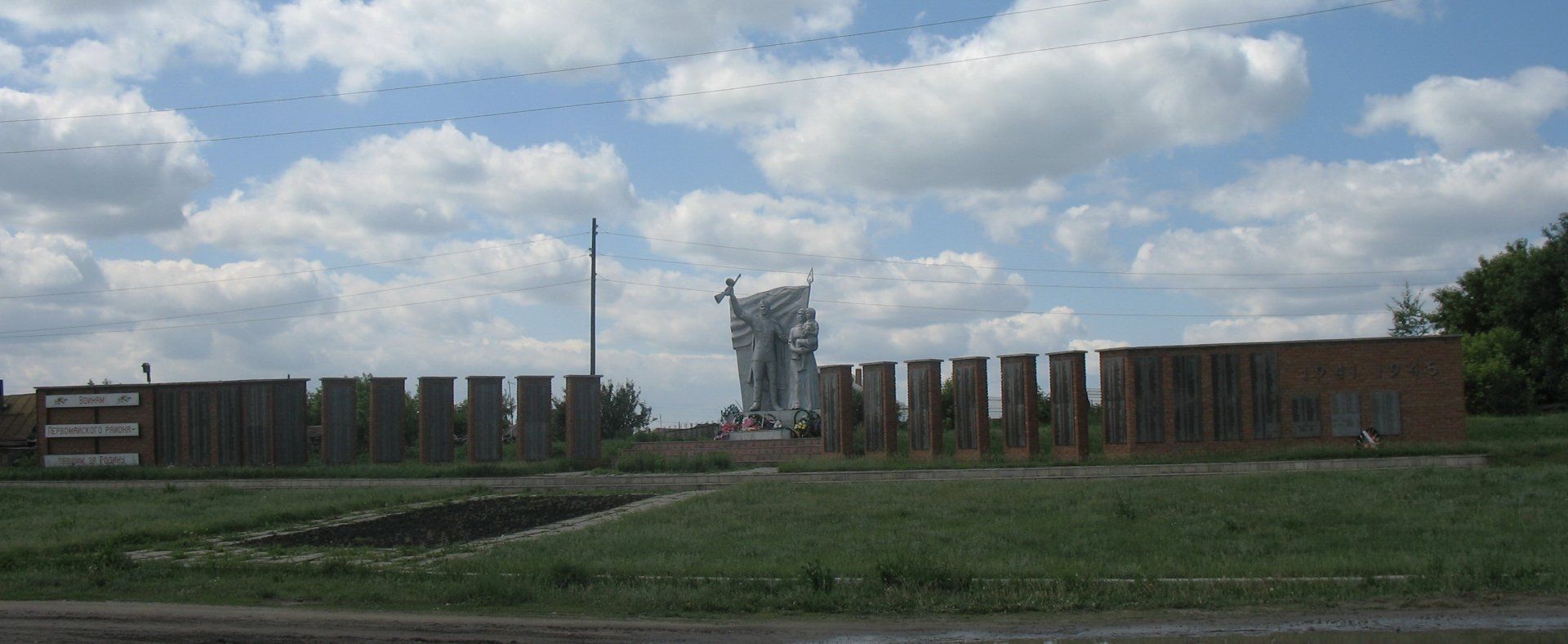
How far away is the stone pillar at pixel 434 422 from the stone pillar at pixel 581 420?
10.7ft

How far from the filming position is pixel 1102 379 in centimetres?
2877

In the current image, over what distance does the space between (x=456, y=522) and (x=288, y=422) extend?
17451 millimetres

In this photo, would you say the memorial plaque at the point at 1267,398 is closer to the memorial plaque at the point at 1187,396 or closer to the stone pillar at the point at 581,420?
the memorial plaque at the point at 1187,396

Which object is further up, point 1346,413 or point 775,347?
point 775,347

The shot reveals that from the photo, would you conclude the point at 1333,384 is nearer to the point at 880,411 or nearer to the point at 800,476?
the point at 880,411

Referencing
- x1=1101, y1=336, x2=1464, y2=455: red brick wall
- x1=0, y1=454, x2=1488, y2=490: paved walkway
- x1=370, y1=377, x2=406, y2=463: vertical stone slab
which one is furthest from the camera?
x1=370, y1=377, x2=406, y2=463: vertical stone slab

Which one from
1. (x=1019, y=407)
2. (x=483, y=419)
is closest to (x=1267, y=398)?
(x=1019, y=407)

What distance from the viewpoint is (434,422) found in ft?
107

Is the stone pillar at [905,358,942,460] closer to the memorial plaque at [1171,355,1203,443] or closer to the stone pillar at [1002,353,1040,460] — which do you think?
the stone pillar at [1002,353,1040,460]

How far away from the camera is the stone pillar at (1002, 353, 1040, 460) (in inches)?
1141

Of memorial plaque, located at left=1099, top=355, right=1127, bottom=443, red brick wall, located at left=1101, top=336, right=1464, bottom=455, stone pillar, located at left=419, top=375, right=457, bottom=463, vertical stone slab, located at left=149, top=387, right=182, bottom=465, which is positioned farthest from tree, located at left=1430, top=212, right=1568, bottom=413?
vertical stone slab, located at left=149, top=387, right=182, bottom=465

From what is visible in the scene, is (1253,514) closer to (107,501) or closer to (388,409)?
(107,501)

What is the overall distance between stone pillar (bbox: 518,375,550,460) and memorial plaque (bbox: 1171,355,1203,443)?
17.0 m

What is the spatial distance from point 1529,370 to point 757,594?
43.4 meters
